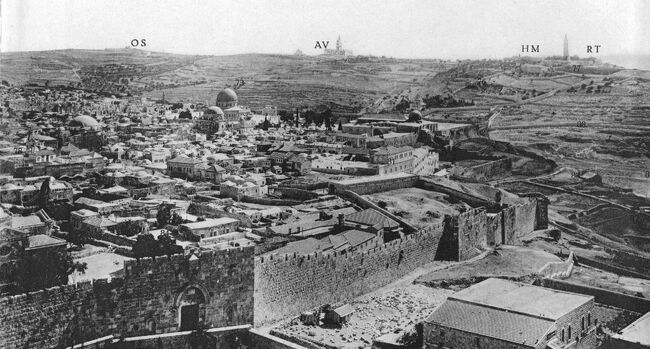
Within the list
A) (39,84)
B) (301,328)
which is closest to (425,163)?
(301,328)

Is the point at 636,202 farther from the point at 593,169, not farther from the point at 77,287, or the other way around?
the point at 77,287

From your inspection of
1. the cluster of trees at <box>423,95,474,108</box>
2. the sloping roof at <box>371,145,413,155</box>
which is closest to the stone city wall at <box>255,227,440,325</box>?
→ the sloping roof at <box>371,145,413,155</box>

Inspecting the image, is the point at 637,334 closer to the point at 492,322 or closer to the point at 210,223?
the point at 492,322

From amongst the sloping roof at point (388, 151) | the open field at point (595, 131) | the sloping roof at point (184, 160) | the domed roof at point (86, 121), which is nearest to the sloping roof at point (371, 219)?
the sloping roof at point (388, 151)

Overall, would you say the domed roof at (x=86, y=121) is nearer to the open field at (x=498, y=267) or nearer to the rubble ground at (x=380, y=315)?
the open field at (x=498, y=267)

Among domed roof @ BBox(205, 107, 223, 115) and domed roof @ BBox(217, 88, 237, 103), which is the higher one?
domed roof @ BBox(217, 88, 237, 103)

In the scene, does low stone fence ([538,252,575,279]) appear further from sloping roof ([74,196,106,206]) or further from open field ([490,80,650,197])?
open field ([490,80,650,197])

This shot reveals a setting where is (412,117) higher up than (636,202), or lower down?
higher up
